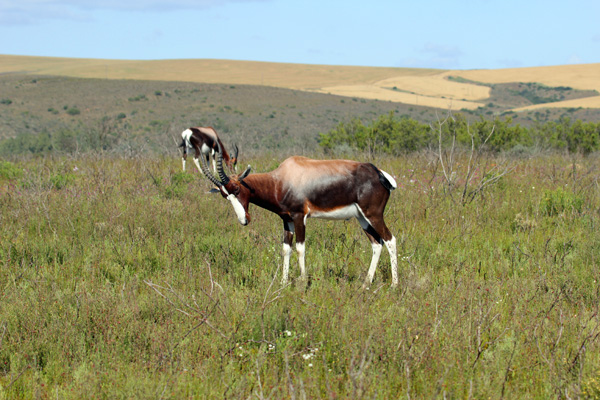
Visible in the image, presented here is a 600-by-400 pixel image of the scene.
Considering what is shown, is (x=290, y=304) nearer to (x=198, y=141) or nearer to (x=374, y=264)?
(x=374, y=264)

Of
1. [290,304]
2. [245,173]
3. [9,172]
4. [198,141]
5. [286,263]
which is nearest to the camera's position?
[290,304]

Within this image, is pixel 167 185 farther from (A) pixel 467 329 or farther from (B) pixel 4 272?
(A) pixel 467 329

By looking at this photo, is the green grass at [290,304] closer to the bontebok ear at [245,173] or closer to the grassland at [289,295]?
the grassland at [289,295]

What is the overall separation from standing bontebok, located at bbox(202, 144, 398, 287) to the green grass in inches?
26.0

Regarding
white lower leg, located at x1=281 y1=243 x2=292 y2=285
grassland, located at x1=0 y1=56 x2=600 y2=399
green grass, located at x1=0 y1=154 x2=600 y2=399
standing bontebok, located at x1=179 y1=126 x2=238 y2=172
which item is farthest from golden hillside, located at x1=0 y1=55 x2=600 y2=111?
white lower leg, located at x1=281 y1=243 x2=292 y2=285

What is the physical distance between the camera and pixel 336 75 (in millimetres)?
124438

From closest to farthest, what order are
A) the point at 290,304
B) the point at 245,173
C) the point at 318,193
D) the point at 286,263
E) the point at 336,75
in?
the point at 290,304 < the point at 245,173 < the point at 318,193 < the point at 286,263 < the point at 336,75

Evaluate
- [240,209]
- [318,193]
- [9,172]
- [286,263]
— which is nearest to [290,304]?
[286,263]

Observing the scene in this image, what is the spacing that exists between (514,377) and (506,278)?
7.44 ft

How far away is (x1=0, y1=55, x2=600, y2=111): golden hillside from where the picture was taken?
97.1 m

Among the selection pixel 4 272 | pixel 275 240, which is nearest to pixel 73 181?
pixel 4 272

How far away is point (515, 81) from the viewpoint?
113938 mm

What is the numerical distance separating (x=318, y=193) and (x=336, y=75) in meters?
123

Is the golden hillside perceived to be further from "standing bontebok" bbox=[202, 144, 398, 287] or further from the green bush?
"standing bontebok" bbox=[202, 144, 398, 287]
